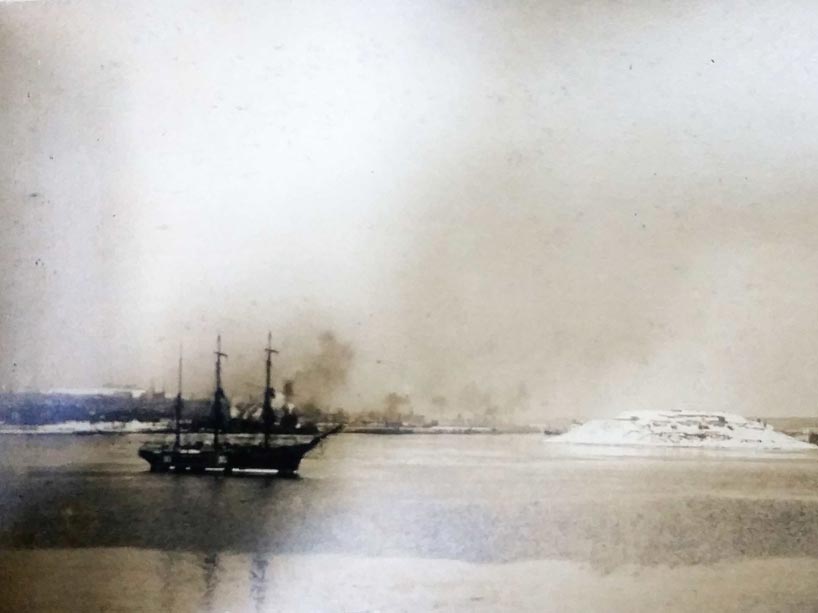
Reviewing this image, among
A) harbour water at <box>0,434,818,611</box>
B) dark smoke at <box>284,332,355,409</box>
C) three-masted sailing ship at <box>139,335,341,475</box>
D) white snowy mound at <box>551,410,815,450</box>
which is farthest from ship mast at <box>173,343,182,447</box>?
white snowy mound at <box>551,410,815,450</box>

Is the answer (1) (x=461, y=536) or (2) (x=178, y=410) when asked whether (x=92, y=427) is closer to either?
(2) (x=178, y=410)

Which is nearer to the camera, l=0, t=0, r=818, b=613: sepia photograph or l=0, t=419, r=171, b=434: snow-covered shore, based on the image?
l=0, t=0, r=818, b=613: sepia photograph

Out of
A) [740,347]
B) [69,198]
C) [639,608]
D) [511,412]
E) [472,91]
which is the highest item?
[472,91]

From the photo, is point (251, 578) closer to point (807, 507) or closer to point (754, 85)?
point (807, 507)

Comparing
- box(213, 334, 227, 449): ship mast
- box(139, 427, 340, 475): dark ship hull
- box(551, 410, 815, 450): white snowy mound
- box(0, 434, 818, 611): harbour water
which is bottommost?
box(0, 434, 818, 611): harbour water

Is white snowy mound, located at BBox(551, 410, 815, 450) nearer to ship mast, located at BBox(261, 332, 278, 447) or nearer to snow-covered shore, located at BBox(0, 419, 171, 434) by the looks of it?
ship mast, located at BBox(261, 332, 278, 447)

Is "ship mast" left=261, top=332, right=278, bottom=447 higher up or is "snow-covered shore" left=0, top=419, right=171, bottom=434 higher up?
"ship mast" left=261, top=332, right=278, bottom=447

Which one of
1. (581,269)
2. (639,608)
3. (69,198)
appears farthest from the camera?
(69,198)

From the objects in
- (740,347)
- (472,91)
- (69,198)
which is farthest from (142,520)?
(740,347)
